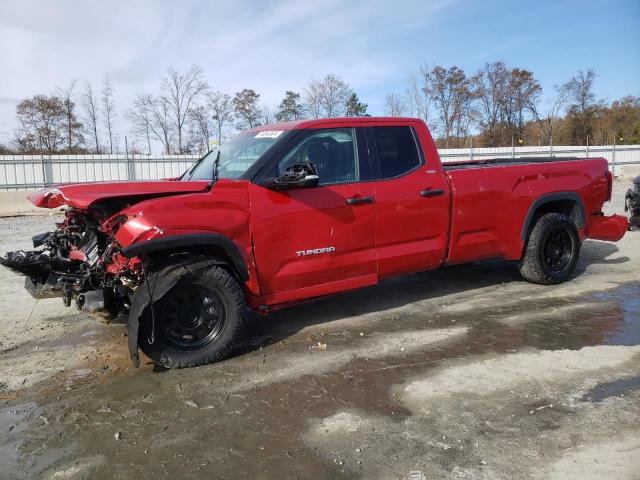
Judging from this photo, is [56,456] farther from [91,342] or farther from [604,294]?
[604,294]

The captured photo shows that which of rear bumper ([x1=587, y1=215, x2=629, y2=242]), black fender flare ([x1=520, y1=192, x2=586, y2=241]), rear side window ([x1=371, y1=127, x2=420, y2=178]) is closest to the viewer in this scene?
rear side window ([x1=371, y1=127, x2=420, y2=178])

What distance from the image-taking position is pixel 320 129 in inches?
175

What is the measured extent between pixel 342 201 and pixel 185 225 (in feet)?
4.49

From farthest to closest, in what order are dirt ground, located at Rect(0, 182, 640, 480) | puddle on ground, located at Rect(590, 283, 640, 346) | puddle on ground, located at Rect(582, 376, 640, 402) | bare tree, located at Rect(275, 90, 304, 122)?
bare tree, located at Rect(275, 90, 304, 122)
puddle on ground, located at Rect(590, 283, 640, 346)
puddle on ground, located at Rect(582, 376, 640, 402)
dirt ground, located at Rect(0, 182, 640, 480)

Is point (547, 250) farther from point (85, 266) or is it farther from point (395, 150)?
point (85, 266)

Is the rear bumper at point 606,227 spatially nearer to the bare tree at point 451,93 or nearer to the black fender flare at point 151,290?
the black fender flare at point 151,290

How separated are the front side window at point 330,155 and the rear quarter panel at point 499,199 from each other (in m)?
1.12

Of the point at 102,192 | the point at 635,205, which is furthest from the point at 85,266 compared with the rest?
the point at 635,205

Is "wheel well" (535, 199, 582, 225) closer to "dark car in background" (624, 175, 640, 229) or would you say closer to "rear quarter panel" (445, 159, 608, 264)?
"rear quarter panel" (445, 159, 608, 264)

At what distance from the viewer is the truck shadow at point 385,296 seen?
4785mm

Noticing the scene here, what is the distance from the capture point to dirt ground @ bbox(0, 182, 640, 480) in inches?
105

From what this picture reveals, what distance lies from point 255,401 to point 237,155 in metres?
2.24

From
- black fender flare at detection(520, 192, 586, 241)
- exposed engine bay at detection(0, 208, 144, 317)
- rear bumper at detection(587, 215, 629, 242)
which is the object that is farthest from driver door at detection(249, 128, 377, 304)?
rear bumper at detection(587, 215, 629, 242)

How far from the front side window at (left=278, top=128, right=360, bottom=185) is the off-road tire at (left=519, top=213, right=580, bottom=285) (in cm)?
254
